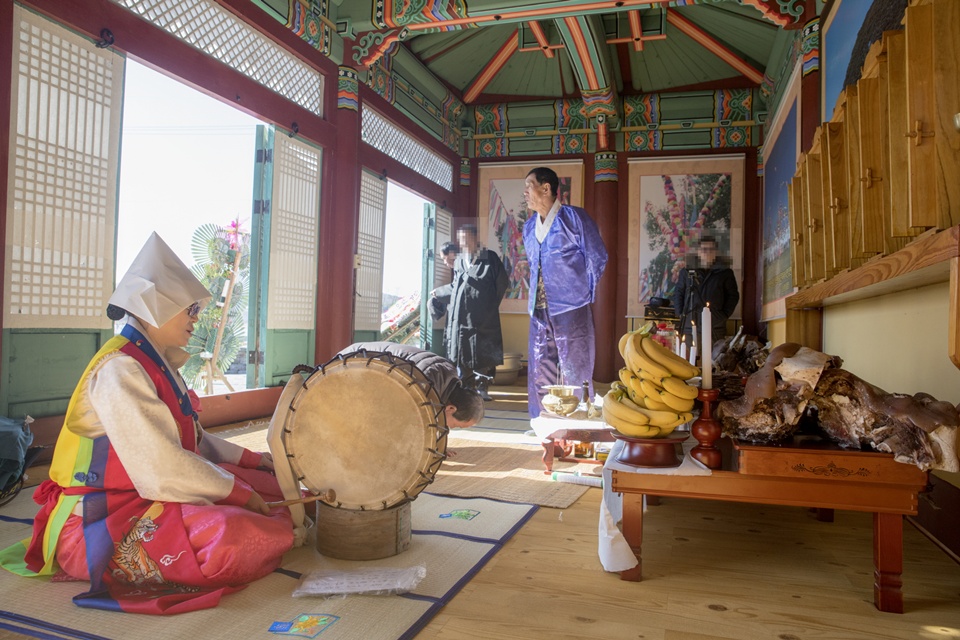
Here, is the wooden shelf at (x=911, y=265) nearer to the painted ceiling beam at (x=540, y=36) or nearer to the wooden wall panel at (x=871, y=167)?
the wooden wall panel at (x=871, y=167)

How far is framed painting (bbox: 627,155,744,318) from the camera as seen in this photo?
8.44 m

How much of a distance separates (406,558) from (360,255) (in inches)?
190

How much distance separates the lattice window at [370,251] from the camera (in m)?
6.62

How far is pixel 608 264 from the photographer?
865 centimetres

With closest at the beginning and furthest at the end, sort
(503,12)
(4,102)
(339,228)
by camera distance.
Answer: (4,102) → (503,12) → (339,228)

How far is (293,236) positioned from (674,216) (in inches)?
206

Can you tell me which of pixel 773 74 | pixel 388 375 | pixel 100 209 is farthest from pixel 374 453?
pixel 773 74

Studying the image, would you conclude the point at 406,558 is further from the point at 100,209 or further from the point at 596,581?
the point at 100,209

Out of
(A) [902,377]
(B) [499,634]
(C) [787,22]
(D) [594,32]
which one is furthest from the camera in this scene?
(D) [594,32]

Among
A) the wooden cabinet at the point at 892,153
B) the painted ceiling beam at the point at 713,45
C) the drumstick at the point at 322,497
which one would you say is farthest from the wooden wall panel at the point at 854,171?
the painted ceiling beam at the point at 713,45

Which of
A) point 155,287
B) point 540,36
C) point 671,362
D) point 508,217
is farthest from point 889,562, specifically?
point 508,217

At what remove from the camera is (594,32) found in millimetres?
6496

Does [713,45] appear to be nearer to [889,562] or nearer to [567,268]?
[567,268]

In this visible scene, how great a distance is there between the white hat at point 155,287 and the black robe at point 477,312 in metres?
4.46
